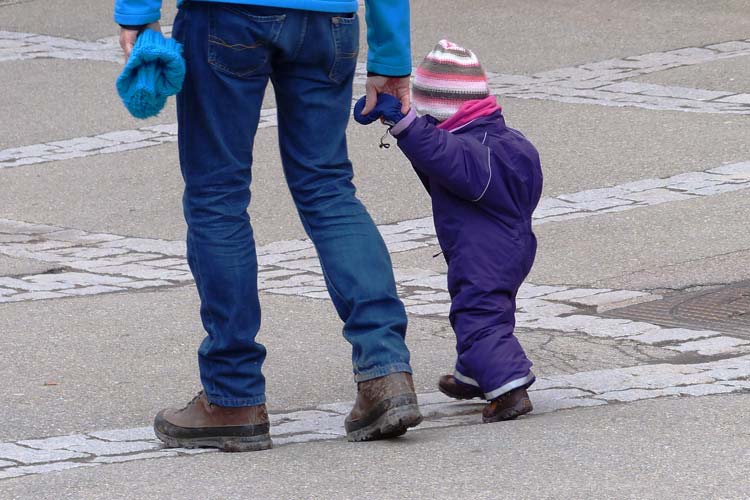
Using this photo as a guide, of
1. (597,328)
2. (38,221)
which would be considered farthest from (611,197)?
(38,221)

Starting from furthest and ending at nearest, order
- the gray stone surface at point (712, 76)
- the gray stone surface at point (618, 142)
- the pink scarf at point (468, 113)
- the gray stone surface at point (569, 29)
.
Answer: the gray stone surface at point (569, 29)
the gray stone surface at point (712, 76)
the gray stone surface at point (618, 142)
the pink scarf at point (468, 113)

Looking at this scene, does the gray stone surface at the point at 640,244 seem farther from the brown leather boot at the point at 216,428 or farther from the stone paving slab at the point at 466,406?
the brown leather boot at the point at 216,428

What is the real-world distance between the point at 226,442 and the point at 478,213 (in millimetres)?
1016

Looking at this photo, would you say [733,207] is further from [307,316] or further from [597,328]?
[307,316]

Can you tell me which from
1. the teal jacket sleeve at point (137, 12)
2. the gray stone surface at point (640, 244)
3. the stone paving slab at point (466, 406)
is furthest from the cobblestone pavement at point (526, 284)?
the teal jacket sleeve at point (137, 12)

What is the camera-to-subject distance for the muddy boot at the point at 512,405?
4324 mm

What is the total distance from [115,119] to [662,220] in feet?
14.6

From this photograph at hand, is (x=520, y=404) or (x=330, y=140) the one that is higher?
(x=330, y=140)

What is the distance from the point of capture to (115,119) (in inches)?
400

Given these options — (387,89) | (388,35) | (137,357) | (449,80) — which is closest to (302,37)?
(388,35)

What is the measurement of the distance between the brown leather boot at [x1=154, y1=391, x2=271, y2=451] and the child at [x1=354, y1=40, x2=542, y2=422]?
2.32ft

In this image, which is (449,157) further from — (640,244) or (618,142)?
(618,142)

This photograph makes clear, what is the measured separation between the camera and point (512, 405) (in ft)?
14.2

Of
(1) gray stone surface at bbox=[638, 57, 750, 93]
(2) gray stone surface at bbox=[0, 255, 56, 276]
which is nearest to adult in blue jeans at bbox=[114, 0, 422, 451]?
(2) gray stone surface at bbox=[0, 255, 56, 276]
